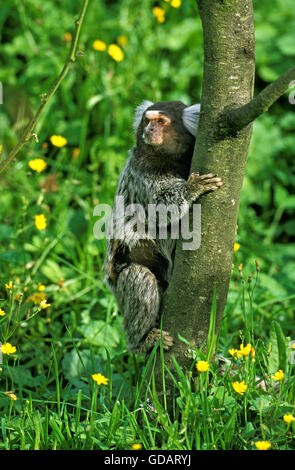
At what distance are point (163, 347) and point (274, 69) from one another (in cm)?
372

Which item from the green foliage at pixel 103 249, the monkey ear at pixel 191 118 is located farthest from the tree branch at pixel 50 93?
the monkey ear at pixel 191 118

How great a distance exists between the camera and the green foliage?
2.41 meters

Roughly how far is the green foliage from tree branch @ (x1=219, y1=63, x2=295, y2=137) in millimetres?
854

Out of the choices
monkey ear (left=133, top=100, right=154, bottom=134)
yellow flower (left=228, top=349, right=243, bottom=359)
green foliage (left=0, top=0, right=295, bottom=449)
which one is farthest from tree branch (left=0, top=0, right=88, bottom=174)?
yellow flower (left=228, top=349, right=243, bottom=359)

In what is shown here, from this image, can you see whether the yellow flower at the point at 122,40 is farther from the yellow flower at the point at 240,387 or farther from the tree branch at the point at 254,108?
the yellow flower at the point at 240,387

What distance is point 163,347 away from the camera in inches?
105

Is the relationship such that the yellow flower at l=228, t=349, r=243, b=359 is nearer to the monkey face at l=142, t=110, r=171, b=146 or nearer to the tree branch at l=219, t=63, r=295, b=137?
the tree branch at l=219, t=63, r=295, b=137

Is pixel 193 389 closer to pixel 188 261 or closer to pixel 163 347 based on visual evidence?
pixel 163 347

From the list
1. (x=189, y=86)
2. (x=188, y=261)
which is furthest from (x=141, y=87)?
(x=188, y=261)

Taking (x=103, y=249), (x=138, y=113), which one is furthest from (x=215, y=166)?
(x=103, y=249)

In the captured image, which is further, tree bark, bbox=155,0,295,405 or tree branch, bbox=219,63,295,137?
tree bark, bbox=155,0,295,405

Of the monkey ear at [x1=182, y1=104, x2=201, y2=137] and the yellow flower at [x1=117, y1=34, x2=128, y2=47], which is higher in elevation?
the yellow flower at [x1=117, y1=34, x2=128, y2=47]

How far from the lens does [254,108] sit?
2.21 metres

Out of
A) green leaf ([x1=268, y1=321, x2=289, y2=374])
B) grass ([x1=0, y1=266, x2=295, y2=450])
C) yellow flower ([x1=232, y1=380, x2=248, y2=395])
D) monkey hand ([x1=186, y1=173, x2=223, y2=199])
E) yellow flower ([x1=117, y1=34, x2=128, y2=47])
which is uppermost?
yellow flower ([x1=117, y1=34, x2=128, y2=47])
